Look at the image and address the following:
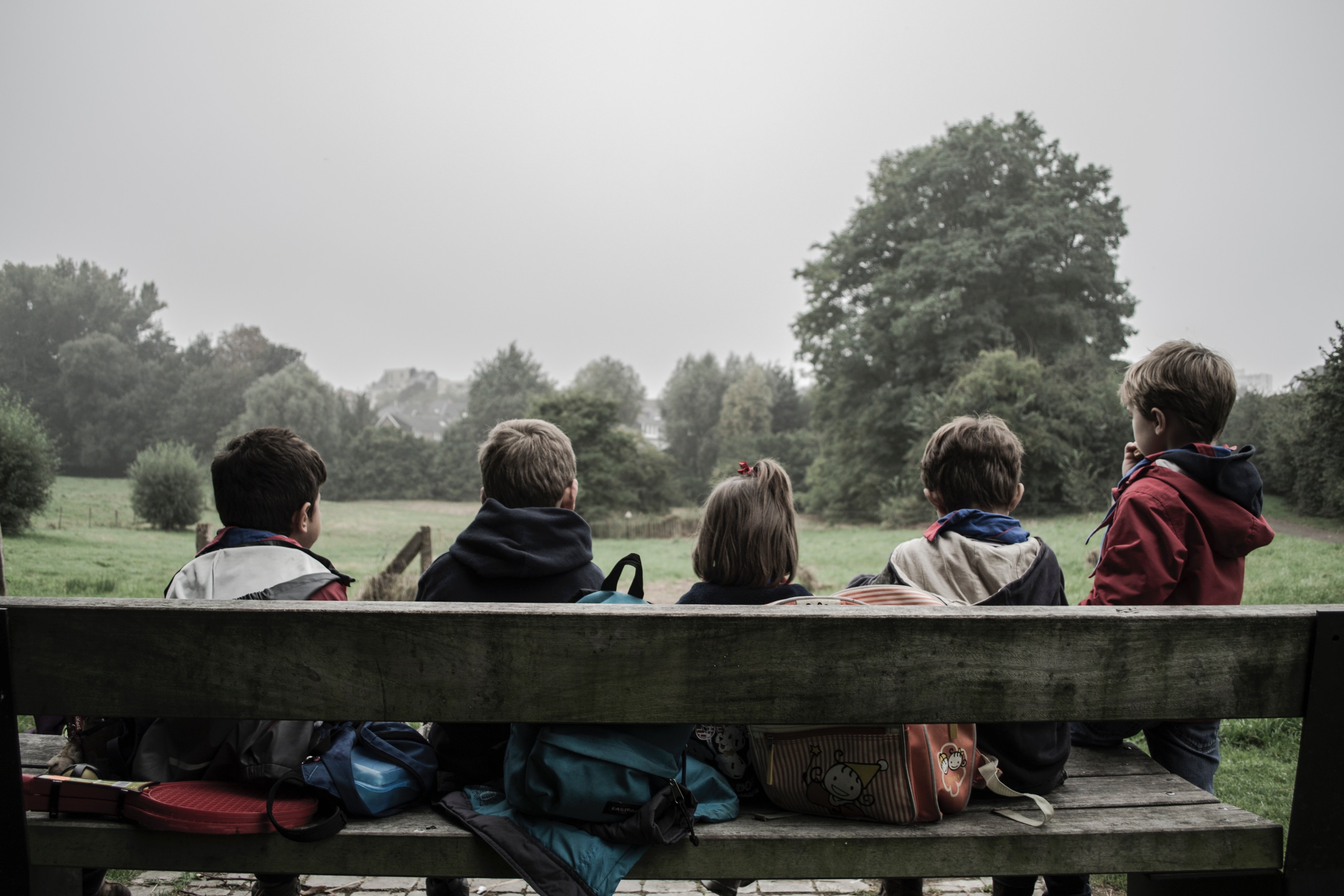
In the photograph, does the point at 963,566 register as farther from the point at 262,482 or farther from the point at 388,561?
the point at 388,561

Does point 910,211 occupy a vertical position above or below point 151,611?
above

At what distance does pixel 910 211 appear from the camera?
94.8 feet

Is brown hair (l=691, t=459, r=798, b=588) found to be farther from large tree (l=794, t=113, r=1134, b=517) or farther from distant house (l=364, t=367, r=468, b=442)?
large tree (l=794, t=113, r=1134, b=517)

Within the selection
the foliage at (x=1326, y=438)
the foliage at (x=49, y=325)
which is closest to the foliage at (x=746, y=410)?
the foliage at (x=49, y=325)

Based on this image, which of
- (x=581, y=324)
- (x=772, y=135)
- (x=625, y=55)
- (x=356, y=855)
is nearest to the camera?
(x=356, y=855)

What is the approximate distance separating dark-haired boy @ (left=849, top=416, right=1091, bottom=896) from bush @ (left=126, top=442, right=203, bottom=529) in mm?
9047

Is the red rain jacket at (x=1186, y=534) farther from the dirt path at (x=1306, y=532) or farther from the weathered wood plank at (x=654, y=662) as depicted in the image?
the dirt path at (x=1306, y=532)

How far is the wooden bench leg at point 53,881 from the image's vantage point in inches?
63.1

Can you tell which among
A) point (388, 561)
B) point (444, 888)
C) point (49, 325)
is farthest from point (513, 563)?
point (388, 561)

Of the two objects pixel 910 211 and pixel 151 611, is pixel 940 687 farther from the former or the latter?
pixel 910 211

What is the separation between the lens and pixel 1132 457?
8.36 ft

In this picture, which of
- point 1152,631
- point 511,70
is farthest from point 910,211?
point 1152,631

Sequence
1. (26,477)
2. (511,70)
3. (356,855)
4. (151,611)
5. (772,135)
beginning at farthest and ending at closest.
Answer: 1. (772,135)
2. (511,70)
3. (26,477)
4. (356,855)
5. (151,611)

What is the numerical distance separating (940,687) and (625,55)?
30.5m
